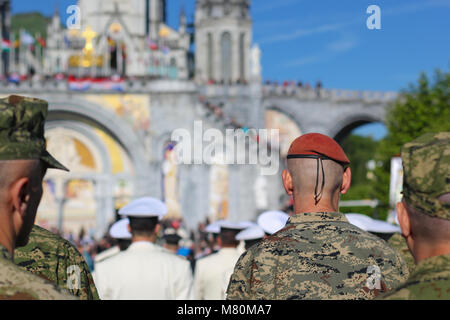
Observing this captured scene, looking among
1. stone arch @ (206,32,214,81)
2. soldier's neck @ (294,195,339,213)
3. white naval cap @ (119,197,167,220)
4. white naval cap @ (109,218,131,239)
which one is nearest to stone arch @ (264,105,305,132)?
stone arch @ (206,32,214,81)

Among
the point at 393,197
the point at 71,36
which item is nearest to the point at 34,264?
the point at 393,197

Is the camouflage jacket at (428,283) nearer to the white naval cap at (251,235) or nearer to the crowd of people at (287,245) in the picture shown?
the crowd of people at (287,245)

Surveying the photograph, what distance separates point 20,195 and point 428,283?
185 cm

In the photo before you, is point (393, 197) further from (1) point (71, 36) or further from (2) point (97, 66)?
(1) point (71, 36)

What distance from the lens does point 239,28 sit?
5406 cm

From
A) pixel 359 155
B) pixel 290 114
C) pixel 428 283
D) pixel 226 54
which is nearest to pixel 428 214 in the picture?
pixel 428 283

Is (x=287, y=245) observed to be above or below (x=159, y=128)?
below

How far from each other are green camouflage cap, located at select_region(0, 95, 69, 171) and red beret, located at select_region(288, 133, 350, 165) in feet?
6.00

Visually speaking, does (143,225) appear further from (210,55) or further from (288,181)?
(210,55)

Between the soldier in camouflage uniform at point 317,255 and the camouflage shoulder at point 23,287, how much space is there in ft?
4.86

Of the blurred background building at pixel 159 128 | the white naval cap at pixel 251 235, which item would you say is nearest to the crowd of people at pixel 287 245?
the white naval cap at pixel 251 235

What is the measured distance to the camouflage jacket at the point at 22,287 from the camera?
2.60 meters

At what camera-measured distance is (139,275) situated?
6.63 meters

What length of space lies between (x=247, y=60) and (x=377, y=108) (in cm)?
1440
